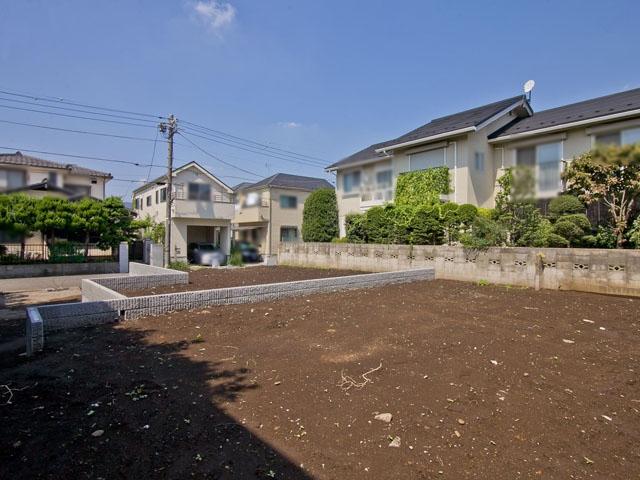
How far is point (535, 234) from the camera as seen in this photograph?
28.2ft

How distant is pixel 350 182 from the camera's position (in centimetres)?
1747

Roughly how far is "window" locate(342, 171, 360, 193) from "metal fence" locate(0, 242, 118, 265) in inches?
416

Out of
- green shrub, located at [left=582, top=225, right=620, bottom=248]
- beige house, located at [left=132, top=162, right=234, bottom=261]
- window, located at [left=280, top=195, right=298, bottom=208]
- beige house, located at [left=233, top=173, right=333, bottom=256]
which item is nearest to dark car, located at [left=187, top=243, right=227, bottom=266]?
beige house, located at [left=132, top=162, right=234, bottom=261]

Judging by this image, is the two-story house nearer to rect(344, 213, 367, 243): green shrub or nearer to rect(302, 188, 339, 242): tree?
rect(344, 213, 367, 243): green shrub

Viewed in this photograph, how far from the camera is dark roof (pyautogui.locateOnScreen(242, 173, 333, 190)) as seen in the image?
75.6ft

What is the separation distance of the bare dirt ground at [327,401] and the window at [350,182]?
41.7ft

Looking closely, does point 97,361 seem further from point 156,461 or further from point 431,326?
point 431,326

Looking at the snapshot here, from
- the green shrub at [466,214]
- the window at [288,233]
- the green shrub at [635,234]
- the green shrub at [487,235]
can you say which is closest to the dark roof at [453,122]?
the green shrub at [466,214]

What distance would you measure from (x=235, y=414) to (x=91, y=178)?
193 centimetres

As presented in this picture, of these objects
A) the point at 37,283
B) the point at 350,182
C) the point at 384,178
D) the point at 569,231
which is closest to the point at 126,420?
the point at 569,231

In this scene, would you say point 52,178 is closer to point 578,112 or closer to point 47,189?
point 47,189

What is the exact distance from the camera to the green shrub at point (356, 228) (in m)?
13.4

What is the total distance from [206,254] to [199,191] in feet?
12.7

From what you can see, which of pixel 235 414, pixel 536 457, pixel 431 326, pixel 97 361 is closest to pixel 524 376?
pixel 536 457
